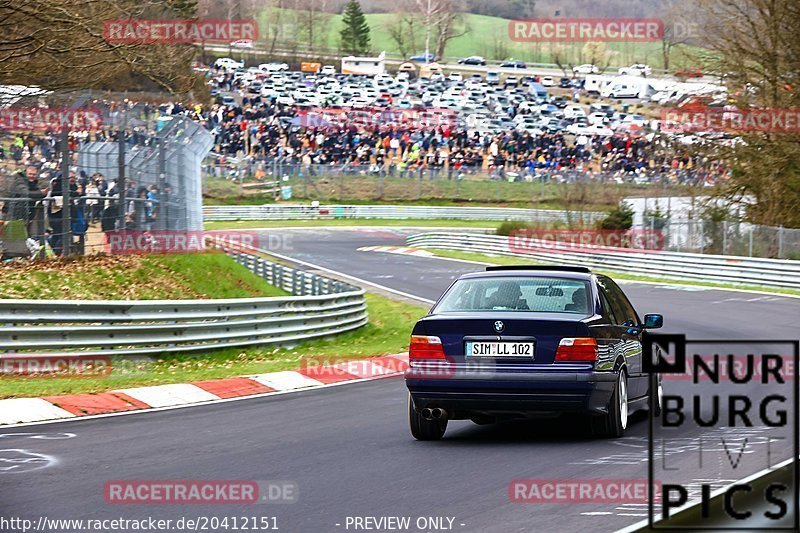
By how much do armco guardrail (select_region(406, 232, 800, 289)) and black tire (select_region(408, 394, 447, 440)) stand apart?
24.5 m

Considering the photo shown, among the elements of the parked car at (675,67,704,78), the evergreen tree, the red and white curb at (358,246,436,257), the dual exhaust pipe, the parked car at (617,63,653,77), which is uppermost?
the evergreen tree

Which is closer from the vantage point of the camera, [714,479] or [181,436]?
[714,479]

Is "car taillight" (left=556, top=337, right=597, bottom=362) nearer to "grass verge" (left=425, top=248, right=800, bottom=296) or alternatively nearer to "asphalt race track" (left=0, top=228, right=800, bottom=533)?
"asphalt race track" (left=0, top=228, right=800, bottom=533)

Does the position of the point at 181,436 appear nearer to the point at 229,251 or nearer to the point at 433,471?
the point at 433,471

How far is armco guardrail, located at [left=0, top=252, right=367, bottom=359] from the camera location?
15.5 m

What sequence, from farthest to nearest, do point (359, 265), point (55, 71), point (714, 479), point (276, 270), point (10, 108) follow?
point (359, 265), point (276, 270), point (55, 71), point (10, 108), point (714, 479)

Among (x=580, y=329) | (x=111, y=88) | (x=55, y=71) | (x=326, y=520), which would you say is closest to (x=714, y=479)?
(x=580, y=329)

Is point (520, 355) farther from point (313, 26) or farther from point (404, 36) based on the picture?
point (404, 36)

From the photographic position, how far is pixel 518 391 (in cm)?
930

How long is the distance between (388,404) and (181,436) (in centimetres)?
307

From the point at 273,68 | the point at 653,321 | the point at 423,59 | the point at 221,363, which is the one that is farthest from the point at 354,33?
the point at 653,321

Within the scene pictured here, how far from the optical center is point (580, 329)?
936 centimetres

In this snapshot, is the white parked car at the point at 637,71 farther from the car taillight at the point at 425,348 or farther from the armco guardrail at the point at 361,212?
the car taillight at the point at 425,348

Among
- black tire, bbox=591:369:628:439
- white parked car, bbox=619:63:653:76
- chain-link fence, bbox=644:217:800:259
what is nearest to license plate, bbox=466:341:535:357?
black tire, bbox=591:369:628:439
